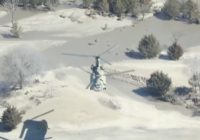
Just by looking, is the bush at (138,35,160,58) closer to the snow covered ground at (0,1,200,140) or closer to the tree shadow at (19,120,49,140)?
the snow covered ground at (0,1,200,140)

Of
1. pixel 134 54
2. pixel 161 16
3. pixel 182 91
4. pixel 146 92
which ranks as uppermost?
→ pixel 161 16

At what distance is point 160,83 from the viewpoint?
6800 centimetres

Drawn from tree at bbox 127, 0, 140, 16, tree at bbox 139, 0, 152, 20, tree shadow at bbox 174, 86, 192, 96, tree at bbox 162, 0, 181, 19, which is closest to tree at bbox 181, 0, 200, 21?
tree at bbox 162, 0, 181, 19

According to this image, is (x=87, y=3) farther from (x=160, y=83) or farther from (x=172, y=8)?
(x=160, y=83)

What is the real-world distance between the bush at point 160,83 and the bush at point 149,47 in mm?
7393

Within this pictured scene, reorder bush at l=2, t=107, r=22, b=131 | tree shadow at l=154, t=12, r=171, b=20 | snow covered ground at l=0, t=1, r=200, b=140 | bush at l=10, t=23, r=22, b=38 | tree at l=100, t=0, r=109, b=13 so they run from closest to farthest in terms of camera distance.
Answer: bush at l=2, t=107, r=22, b=131, snow covered ground at l=0, t=1, r=200, b=140, bush at l=10, t=23, r=22, b=38, tree at l=100, t=0, r=109, b=13, tree shadow at l=154, t=12, r=171, b=20

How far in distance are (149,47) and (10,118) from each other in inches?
834

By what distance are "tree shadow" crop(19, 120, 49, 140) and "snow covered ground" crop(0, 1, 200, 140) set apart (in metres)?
0.11

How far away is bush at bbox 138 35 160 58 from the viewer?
75.9 meters

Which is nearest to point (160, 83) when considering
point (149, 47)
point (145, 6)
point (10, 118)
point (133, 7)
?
point (149, 47)

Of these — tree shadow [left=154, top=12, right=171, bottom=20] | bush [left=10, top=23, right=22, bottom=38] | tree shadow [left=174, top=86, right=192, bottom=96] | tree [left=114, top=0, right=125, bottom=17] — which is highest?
tree [left=114, top=0, right=125, bottom=17]

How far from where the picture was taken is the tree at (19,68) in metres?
66.6

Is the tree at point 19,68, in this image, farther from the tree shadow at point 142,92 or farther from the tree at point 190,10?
→ the tree at point 190,10

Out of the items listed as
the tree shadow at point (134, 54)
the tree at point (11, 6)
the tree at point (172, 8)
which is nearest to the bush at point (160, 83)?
the tree shadow at point (134, 54)
